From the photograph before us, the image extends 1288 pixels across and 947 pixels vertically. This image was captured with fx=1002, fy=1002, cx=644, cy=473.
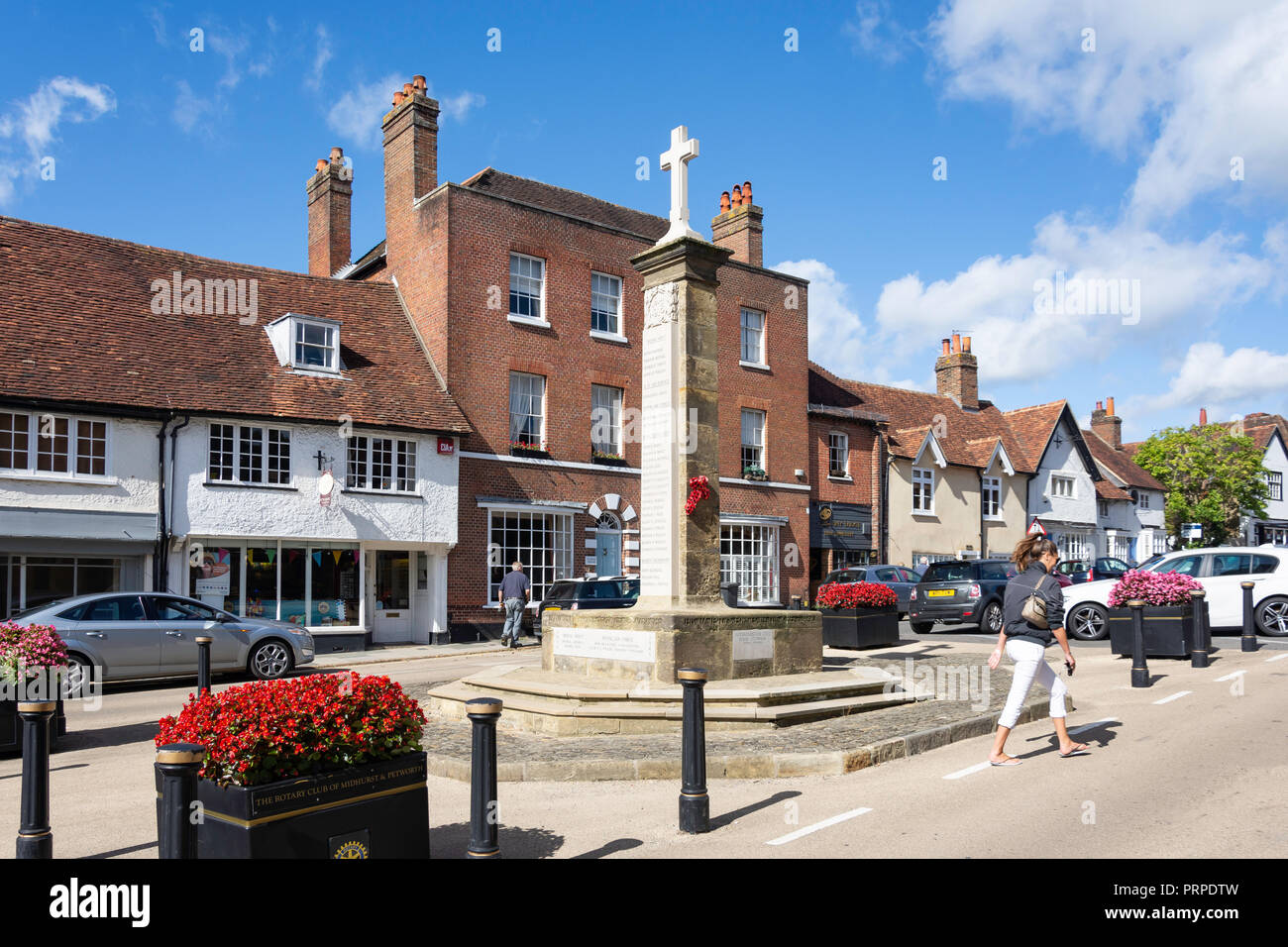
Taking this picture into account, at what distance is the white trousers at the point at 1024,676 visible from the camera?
811 centimetres

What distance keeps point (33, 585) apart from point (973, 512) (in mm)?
30397

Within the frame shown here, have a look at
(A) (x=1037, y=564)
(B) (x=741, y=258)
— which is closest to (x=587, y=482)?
(B) (x=741, y=258)

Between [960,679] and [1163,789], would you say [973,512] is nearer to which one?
[960,679]

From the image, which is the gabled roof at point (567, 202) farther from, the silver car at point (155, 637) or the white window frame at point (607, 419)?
the silver car at point (155, 637)

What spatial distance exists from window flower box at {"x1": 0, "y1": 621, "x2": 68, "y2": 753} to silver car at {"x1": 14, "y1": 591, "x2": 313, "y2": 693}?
317 centimetres

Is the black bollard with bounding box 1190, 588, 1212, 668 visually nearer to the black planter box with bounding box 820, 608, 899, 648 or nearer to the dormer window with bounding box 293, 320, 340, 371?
the black planter box with bounding box 820, 608, 899, 648

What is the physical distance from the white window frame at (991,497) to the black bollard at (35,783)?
36.2 m

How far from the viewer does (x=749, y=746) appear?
28.2 ft

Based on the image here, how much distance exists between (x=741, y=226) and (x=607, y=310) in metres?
6.31

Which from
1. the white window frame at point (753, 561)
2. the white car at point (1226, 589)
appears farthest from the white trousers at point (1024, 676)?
the white window frame at point (753, 561)

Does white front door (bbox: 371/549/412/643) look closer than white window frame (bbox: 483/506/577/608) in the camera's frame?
Yes

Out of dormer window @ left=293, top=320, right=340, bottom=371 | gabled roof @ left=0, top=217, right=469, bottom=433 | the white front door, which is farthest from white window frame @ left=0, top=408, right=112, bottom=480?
the white front door

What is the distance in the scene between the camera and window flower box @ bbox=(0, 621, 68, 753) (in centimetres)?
939
